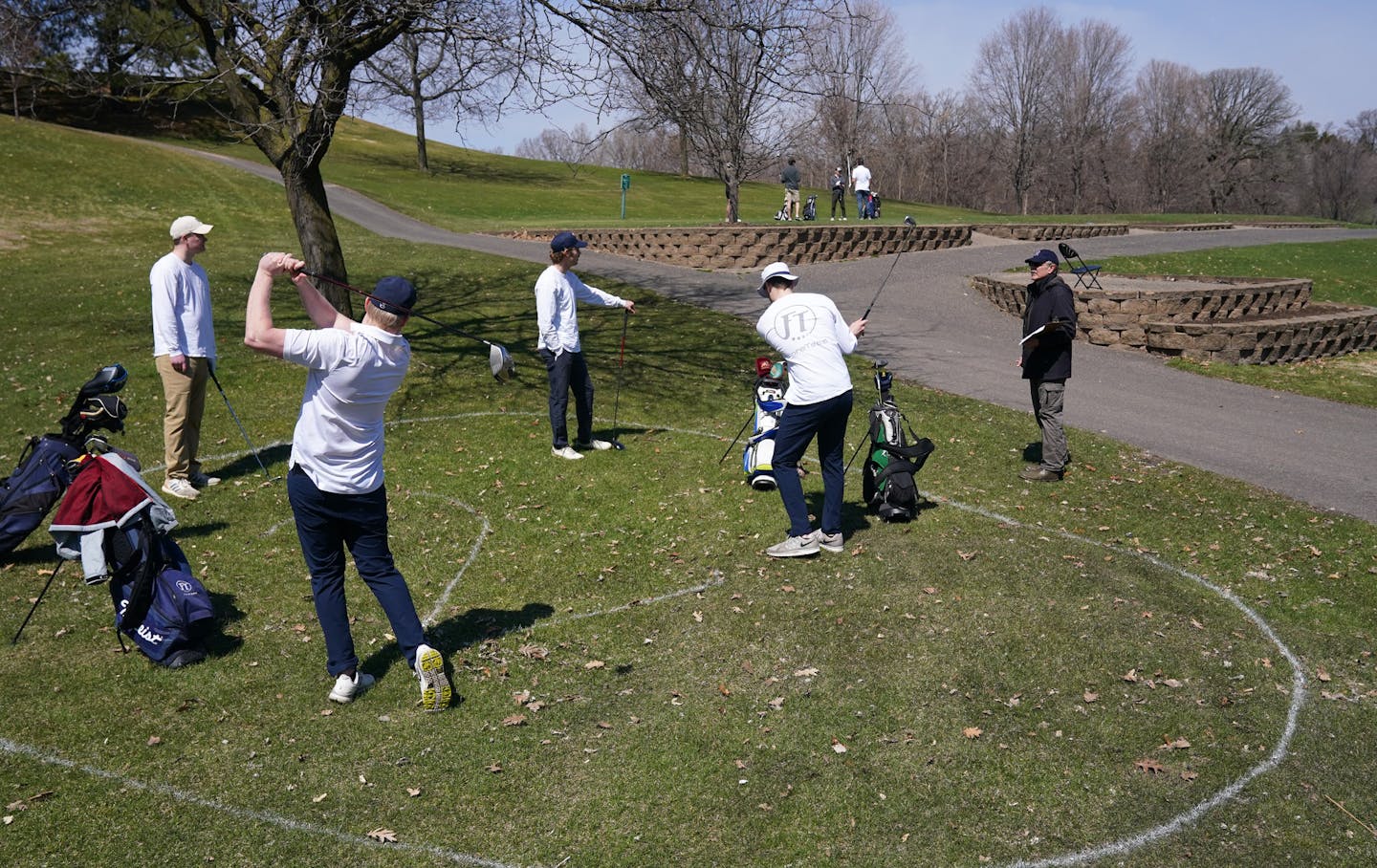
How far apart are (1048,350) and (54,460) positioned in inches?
345

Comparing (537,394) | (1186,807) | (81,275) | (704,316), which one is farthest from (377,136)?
(1186,807)

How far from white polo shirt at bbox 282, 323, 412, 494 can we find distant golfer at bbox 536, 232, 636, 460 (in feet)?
14.1

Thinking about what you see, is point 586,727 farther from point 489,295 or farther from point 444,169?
point 444,169

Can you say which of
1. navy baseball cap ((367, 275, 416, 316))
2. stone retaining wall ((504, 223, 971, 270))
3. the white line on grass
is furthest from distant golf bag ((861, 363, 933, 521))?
stone retaining wall ((504, 223, 971, 270))

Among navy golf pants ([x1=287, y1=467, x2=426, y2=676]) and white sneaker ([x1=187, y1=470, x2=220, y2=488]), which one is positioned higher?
navy golf pants ([x1=287, y1=467, x2=426, y2=676])

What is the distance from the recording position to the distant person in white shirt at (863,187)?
3494 cm

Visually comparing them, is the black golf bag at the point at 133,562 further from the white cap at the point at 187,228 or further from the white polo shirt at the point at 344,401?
the white cap at the point at 187,228

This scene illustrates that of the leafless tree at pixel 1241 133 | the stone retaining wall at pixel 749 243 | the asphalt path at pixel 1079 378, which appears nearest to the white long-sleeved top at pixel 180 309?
the asphalt path at pixel 1079 378

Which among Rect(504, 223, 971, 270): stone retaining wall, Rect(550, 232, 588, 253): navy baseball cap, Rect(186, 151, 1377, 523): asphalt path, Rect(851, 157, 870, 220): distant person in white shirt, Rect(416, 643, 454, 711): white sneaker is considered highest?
Rect(851, 157, 870, 220): distant person in white shirt

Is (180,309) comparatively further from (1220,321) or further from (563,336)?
(1220,321)

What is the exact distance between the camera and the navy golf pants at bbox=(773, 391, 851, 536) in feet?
26.2

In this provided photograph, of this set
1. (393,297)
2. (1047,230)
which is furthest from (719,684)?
(1047,230)

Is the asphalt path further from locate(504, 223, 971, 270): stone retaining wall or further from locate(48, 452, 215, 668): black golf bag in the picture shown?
locate(48, 452, 215, 668): black golf bag

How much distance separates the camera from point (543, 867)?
479cm
